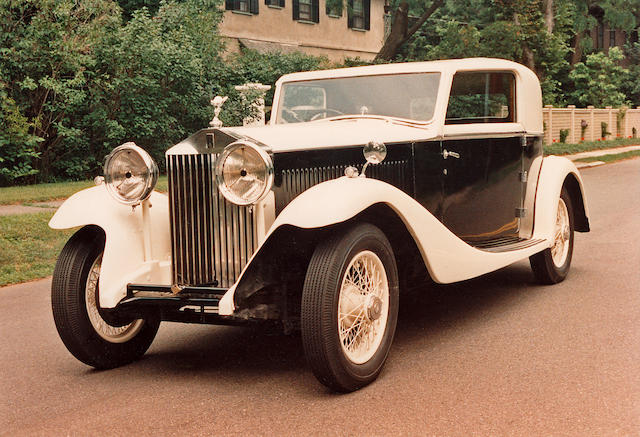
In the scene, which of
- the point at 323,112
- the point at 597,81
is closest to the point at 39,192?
the point at 323,112

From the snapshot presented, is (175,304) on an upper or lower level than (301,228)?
lower

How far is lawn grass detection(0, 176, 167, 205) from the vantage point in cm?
1246

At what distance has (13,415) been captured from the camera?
405 centimetres

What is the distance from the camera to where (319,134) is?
4.95 meters

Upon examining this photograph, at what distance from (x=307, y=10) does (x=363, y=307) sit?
2814cm

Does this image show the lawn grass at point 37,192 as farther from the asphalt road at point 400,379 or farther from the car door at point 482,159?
the car door at point 482,159

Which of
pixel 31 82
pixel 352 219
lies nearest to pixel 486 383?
pixel 352 219

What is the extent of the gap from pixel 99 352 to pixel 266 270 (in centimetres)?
121

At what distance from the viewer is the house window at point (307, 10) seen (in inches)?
1201

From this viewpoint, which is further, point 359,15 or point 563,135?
point 359,15

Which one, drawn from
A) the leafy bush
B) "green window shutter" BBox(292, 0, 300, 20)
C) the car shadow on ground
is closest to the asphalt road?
the car shadow on ground

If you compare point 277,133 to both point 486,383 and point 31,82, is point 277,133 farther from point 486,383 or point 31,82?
point 31,82

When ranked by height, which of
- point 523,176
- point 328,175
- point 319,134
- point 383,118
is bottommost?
point 523,176

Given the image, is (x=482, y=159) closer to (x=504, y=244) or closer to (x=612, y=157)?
(x=504, y=244)
